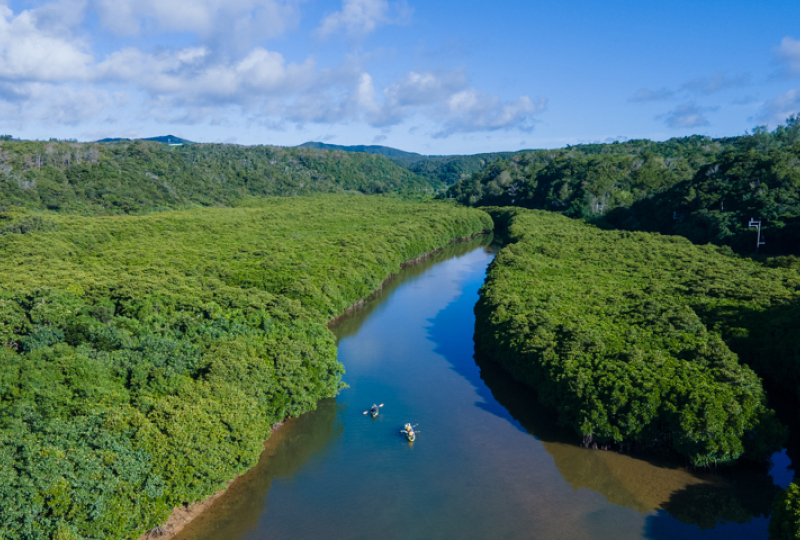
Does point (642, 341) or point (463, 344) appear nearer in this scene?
point (642, 341)

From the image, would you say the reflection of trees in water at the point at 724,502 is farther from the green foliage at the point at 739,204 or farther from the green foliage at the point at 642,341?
the green foliage at the point at 739,204

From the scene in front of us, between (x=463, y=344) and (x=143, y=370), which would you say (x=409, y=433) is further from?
(x=463, y=344)

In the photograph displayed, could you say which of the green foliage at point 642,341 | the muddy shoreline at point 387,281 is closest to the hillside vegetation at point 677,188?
the green foliage at point 642,341

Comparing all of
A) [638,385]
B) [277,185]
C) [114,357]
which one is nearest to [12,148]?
[277,185]

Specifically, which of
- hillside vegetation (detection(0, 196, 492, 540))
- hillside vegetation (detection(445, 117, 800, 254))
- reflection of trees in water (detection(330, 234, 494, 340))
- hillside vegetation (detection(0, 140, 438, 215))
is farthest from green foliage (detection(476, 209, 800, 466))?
hillside vegetation (detection(0, 140, 438, 215))

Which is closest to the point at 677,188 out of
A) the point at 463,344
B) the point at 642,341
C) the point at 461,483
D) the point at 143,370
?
the point at 463,344

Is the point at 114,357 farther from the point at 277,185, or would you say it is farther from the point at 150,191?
the point at 277,185

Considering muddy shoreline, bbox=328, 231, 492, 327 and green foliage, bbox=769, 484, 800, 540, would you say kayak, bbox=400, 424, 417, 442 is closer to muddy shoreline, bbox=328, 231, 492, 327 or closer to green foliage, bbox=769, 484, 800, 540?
green foliage, bbox=769, 484, 800, 540
